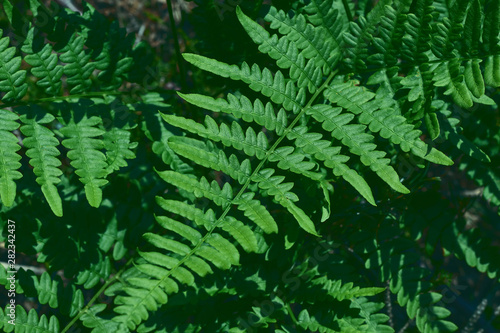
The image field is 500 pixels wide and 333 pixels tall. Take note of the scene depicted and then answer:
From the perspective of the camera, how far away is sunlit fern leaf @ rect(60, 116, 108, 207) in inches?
65.0

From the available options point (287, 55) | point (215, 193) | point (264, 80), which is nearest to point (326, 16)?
point (287, 55)

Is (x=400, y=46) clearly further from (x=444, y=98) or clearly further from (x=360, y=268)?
(x=360, y=268)

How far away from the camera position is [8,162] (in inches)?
63.5

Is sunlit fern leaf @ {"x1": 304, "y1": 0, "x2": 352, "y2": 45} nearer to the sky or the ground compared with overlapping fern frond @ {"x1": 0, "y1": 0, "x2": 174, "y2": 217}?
nearer to the sky

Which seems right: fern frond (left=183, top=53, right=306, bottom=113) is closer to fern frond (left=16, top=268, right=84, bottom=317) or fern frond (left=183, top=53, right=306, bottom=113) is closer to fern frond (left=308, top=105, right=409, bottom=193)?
fern frond (left=308, top=105, right=409, bottom=193)

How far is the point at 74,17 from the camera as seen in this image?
6.57 ft

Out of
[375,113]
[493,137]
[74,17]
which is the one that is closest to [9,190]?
[74,17]

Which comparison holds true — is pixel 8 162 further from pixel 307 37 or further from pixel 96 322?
pixel 307 37

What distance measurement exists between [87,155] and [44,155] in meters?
0.14

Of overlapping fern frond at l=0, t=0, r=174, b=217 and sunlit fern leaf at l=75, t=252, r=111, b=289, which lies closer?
overlapping fern frond at l=0, t=0, r=174, b=217

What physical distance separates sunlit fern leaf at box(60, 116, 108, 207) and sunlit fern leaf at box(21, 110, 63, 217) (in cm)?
5

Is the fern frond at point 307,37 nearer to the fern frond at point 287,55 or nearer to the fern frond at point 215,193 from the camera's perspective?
the fern frond at point 287,55

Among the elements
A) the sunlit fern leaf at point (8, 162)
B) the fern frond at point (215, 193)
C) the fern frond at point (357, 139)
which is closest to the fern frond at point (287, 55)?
the fern frond at point (357, 139)

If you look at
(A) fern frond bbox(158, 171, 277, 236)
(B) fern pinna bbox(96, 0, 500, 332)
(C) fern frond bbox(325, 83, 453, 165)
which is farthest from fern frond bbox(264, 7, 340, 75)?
(A) fern frond bbox(158, 171, 277, 236)
